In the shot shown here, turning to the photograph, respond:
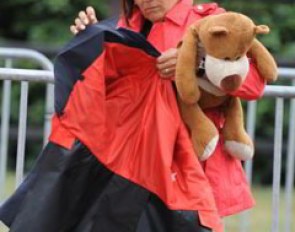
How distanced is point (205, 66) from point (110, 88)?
0.35 meters

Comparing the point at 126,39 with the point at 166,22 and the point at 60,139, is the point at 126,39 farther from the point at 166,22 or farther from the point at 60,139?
the point at 60,139

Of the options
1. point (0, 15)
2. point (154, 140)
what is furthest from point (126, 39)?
point (0, 15)

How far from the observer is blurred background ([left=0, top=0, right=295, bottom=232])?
30.0 ft

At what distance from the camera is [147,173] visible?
3.52 m

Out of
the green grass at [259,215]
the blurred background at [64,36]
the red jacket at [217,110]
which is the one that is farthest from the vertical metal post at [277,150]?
the blurred background at [64,36]

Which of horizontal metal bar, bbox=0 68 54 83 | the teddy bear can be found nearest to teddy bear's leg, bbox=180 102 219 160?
the teddy bear

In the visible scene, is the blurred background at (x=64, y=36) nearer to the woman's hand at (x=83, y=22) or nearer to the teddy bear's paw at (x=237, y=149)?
the teddy bear's paw at (x=237, y=149)

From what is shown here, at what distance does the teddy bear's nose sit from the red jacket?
4cm

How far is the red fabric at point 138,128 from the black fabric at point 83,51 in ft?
0.07

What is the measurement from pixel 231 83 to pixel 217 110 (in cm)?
23

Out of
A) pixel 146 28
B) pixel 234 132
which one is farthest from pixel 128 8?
pixel 234 132

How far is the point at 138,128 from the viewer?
3555 mm

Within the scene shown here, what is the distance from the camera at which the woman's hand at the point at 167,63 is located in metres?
3.50

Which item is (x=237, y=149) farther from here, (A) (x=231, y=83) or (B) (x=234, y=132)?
(A) (x=231, y=83)
